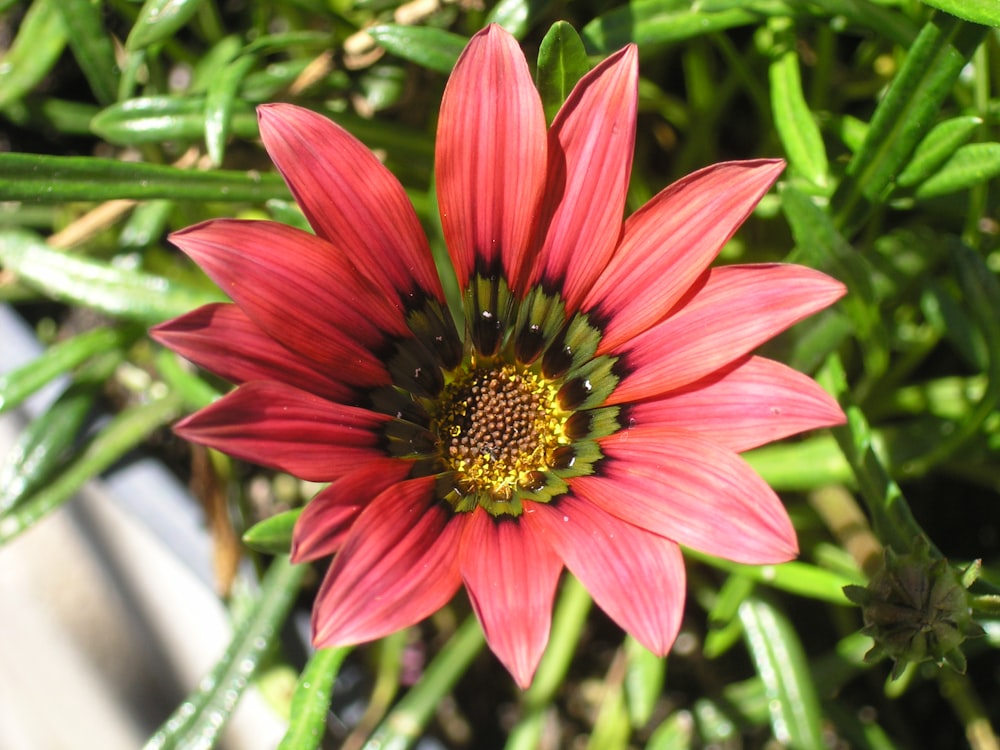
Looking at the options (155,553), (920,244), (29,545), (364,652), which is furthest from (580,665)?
(29,545)

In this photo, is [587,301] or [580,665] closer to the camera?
[587,301]

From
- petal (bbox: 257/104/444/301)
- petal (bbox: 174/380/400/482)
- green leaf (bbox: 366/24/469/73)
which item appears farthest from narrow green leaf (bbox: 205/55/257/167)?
petal (bbox: 174/380/400/482)

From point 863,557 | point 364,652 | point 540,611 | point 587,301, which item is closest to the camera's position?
point 540,611

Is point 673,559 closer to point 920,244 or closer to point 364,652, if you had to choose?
point 920,244

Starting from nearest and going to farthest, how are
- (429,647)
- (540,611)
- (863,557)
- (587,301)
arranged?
(540,611) < (587,301) < (863,557) < (429,647)

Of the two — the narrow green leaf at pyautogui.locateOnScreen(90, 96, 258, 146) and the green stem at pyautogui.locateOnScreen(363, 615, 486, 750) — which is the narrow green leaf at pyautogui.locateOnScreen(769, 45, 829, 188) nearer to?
the narrow green leaf at pyautogui.locateOnScreen(90, 96, 258, 146)

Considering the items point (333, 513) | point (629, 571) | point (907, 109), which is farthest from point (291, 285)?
point (907, 109)

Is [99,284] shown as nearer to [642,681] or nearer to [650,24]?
[650,24]
